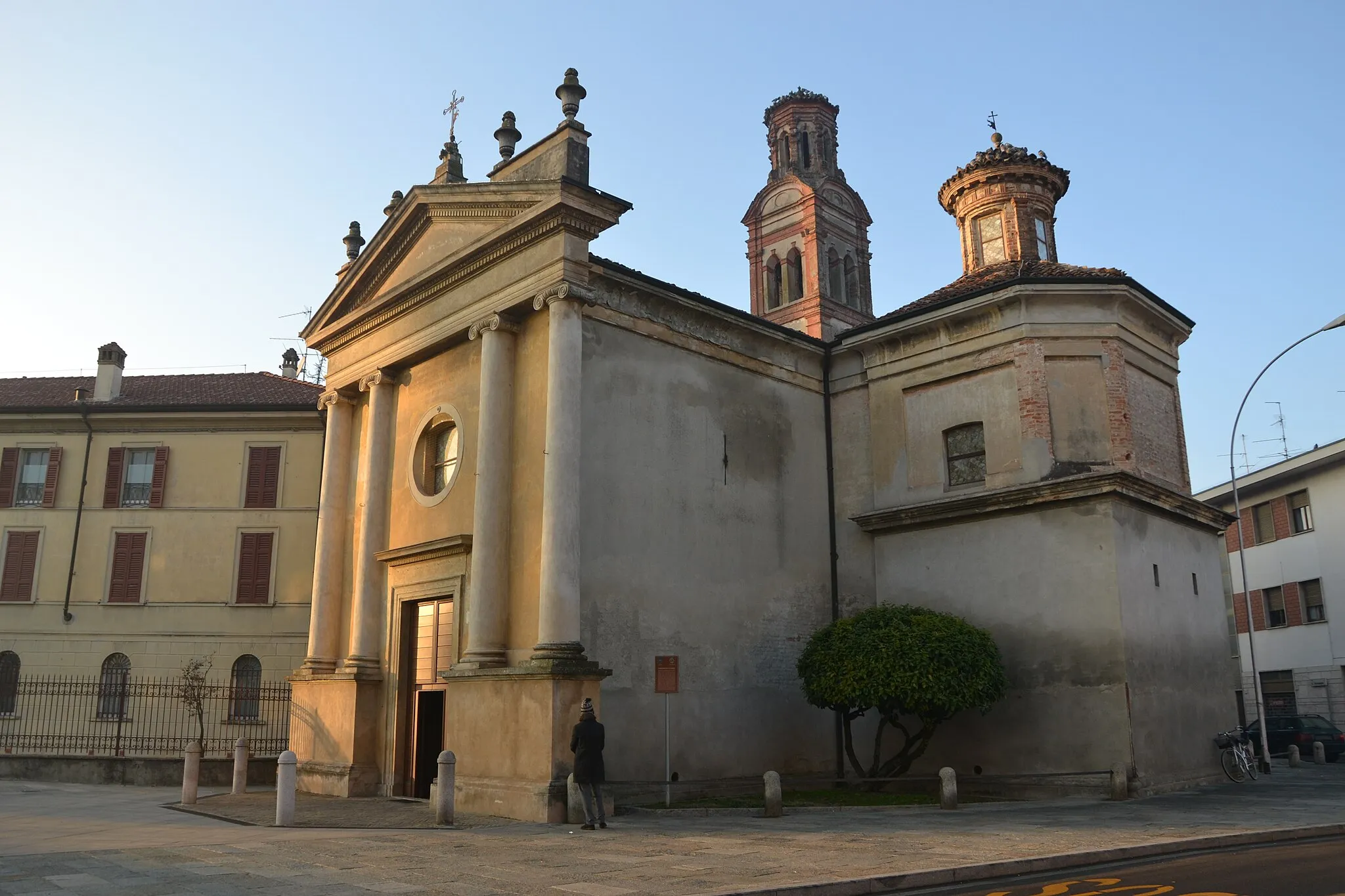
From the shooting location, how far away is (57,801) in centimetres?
1766

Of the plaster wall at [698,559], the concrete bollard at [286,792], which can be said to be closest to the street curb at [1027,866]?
the plaster wall at [698,559]

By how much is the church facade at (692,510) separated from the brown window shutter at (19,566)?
13620 millimetres

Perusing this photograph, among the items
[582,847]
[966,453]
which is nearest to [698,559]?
[966,453]

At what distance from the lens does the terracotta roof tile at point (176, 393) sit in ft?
99.1

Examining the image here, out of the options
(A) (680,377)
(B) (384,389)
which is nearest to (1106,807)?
(A) (680,377)

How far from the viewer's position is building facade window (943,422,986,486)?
1961 centimetres

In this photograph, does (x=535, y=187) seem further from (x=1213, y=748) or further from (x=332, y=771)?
(x=1213, y=748)

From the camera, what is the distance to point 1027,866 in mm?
9758

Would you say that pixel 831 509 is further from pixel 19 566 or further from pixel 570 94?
pixel 19 566

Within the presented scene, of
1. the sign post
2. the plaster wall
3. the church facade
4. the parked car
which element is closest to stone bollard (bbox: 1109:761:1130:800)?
the church facade

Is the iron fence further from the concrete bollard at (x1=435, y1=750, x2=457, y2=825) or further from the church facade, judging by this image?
the concrete bollard at (x1=435, y1=750, x2=457, y2=825)

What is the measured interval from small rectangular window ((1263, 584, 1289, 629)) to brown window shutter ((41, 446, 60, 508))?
38.1m

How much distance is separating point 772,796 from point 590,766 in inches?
110

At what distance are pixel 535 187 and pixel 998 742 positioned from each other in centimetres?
1212
